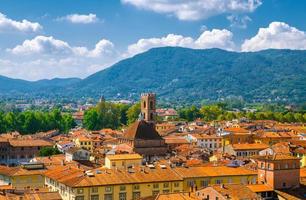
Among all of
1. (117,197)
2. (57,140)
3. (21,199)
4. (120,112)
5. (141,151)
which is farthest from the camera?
(120,112)

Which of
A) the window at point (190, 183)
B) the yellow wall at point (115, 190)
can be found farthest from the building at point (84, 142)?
the window at point (190, 183)

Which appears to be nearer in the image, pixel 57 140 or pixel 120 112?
pixel 57 140

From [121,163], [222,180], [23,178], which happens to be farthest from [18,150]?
[222,180]

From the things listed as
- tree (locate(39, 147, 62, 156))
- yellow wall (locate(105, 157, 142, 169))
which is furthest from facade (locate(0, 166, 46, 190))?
tree (locate(39, 147, 62, 156))

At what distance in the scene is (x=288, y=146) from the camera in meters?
90.0

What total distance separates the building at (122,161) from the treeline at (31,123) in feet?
260

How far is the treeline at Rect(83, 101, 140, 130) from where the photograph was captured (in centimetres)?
16388

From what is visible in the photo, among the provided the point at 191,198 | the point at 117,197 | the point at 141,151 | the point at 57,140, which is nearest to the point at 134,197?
the point at 117,197

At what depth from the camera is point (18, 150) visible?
336ft

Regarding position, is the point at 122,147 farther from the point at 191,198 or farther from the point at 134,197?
the point at 191,198

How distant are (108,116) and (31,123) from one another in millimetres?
30604

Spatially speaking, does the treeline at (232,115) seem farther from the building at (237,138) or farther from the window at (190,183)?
the window at (190,183)

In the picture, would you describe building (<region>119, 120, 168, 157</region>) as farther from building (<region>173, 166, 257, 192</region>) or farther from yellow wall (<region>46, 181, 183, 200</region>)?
yellow wall (<region>46, 181, 183, 200</region>)

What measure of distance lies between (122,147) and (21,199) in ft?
144
